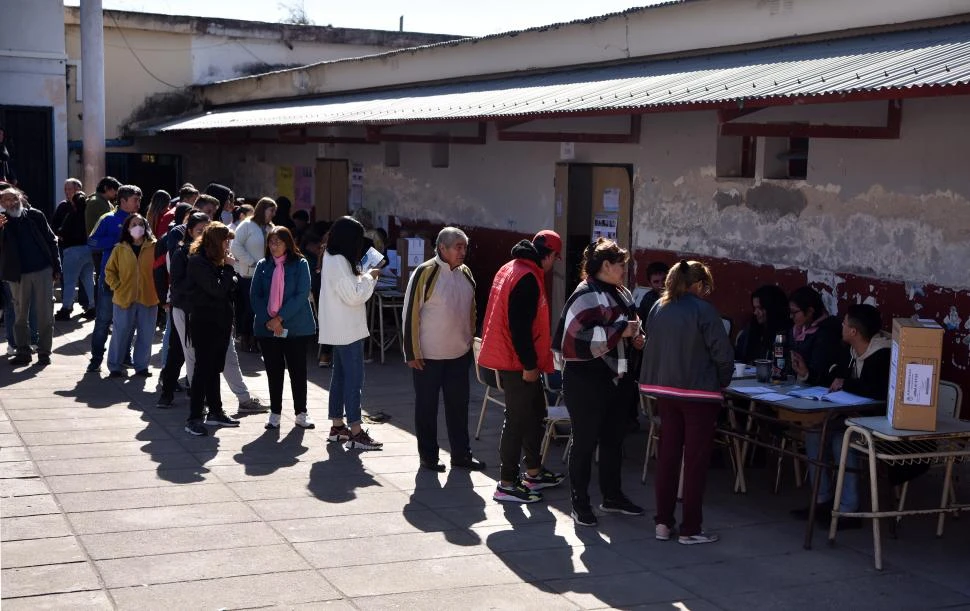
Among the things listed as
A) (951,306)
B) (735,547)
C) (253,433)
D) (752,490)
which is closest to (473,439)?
(253,433)

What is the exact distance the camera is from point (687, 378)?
6.45 m

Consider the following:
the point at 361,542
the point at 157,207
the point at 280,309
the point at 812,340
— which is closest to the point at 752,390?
the point at 812,340

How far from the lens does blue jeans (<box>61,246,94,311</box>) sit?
565 inches

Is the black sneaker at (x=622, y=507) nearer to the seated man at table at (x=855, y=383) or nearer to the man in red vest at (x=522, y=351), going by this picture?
the man in red vest at (x=522, y=351)

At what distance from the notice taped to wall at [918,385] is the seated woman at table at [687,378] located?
0.97 meters

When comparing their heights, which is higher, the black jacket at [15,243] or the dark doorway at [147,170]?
the dark doorway at [147,170]

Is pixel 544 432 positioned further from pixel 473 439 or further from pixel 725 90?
pixel 725 90

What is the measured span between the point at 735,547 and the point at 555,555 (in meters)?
Answer: 1.07

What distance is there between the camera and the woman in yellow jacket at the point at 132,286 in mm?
10734

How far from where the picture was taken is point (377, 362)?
12680 millimetres

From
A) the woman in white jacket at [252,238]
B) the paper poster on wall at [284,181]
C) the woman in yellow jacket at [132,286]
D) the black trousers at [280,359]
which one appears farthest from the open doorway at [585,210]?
the paper poster on wall at [284,181]

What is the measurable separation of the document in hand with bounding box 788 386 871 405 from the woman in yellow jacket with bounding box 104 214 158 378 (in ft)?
20.5

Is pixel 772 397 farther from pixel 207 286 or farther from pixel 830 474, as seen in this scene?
pixel 207 286

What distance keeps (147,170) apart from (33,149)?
4.00 metres
